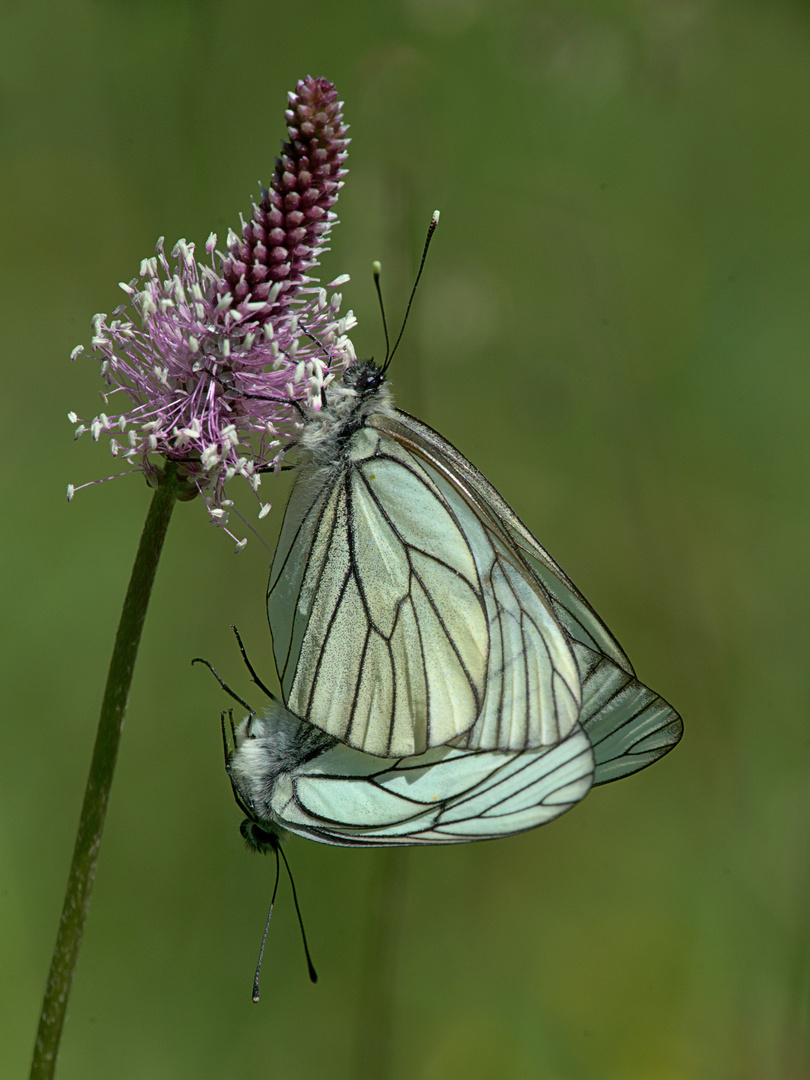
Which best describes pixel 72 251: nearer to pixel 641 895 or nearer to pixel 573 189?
pixel 573 189

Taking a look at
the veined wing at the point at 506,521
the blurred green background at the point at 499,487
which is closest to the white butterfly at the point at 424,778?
the veined wing at the point at 506,521

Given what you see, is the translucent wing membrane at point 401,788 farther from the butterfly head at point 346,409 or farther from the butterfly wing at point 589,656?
the butterfly head at point 346,409

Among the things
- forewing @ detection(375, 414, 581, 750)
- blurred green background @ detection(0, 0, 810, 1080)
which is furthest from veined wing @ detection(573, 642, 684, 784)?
blurred green background @ detection(0, 0, 810, 1080)

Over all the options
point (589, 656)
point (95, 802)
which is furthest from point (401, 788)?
point (95, 802)

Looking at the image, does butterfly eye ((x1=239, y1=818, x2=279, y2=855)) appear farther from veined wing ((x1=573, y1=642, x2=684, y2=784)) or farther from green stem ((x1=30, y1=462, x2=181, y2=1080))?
veined wing ((x1=573, y1=642, x2=684, y2=784))

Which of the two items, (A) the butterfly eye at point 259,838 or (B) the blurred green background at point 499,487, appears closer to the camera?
(A) the butterfly eye at point 259,838
